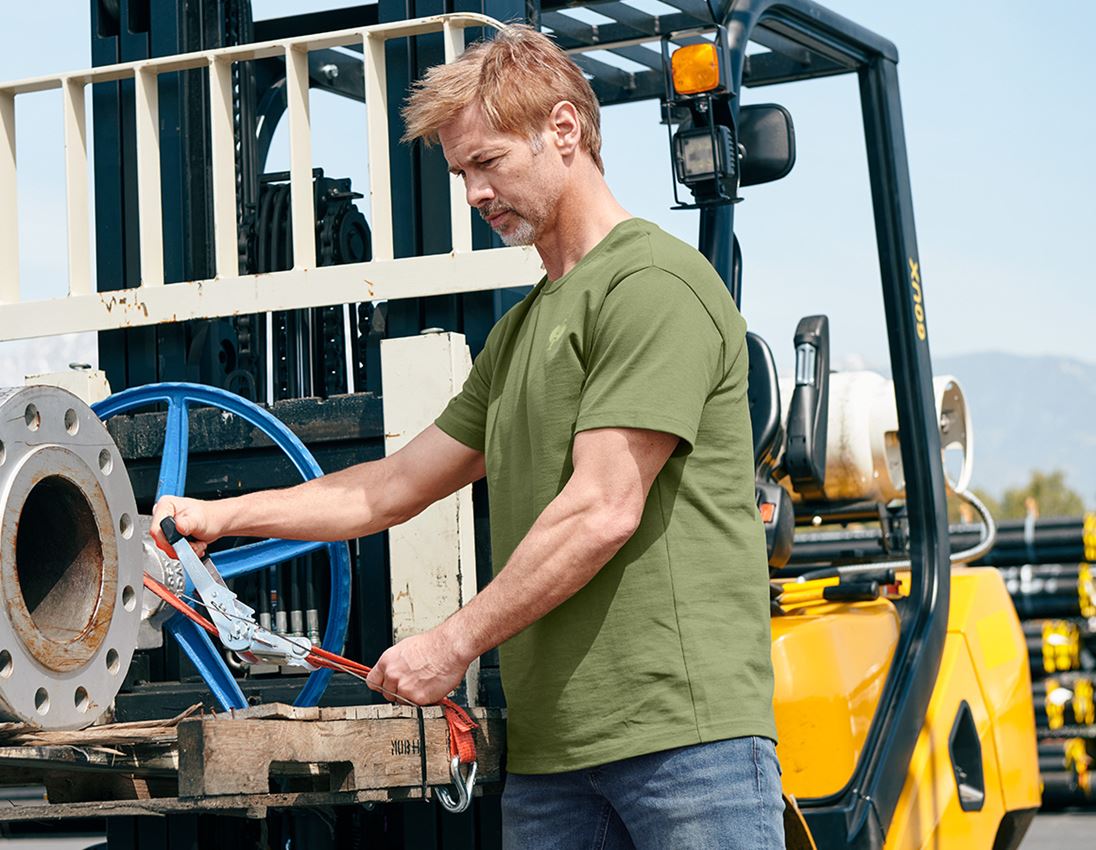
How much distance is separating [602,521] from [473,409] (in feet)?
2.11

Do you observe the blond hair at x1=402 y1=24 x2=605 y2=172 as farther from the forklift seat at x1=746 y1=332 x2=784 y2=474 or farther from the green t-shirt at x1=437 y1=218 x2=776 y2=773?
the forklift seat at x1=746 y1=332 x2=784 y2=474

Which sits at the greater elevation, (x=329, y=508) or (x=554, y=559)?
(x=329, y=508)

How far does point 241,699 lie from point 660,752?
1.33 metres

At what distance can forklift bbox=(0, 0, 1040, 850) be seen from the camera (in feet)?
12.1

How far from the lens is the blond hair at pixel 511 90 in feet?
8.61

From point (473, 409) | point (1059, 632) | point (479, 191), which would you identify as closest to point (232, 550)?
point (473, 409)

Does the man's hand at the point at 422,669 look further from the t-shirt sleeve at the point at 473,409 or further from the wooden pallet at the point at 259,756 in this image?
the t-shirt sleeve at the point at 473,409

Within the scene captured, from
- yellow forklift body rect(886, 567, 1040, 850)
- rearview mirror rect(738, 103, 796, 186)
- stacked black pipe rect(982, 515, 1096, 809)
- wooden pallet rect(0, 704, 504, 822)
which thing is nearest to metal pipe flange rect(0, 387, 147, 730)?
wooden pallet rect(0, 704, 504, 822)

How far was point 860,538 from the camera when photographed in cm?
1022

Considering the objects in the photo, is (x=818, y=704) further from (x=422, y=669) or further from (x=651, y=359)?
(x=651, y=359)

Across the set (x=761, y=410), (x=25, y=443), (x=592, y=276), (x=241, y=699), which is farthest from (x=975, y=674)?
(x=25, y=443)

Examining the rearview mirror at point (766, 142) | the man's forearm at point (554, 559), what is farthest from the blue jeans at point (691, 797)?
the rearview mirror at point (766, 142)

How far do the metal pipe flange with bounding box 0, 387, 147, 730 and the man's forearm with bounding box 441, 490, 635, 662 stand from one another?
611 millimetres

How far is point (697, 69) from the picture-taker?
382cm
